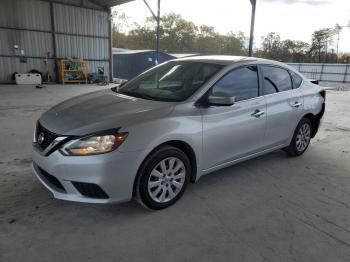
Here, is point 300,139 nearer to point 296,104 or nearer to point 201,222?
point 296,104

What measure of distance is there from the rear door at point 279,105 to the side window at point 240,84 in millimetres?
192

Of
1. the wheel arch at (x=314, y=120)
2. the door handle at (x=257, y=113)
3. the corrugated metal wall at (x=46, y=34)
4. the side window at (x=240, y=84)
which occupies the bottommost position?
the wheel arch at (x=314, y=120)

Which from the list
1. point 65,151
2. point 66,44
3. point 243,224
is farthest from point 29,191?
point 66,44

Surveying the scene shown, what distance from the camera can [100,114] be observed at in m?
2.84

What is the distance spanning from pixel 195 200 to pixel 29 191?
181cm

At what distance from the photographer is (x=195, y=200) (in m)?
3.23

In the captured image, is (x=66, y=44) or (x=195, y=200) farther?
(x=66, y=44)

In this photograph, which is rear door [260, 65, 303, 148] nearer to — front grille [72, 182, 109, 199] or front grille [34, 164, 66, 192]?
front grille [72, 182, 109, 199]

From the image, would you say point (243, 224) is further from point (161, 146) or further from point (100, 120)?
point (100, 120)

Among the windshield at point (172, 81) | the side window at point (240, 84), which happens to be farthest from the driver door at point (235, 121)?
the windshield at point (172, 81)

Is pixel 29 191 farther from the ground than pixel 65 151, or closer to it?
closer to it

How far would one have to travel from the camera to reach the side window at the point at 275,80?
154 inches

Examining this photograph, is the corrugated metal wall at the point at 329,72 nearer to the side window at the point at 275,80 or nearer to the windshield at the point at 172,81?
the side window at the point at 275,80

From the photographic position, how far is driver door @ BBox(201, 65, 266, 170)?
3195 mm
